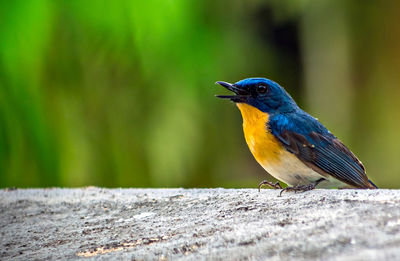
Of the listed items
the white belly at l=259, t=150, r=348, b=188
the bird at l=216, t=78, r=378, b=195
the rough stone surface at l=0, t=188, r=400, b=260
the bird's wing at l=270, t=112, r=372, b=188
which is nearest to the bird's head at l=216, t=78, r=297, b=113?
the bird at l=216, t=78, r=378, b=195

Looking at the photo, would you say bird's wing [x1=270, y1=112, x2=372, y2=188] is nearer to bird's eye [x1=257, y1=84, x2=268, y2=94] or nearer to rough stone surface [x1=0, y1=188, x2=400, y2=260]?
bird's eye [x1=257, y1=84, x2=268, y2=94]

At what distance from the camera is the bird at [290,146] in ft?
11.4

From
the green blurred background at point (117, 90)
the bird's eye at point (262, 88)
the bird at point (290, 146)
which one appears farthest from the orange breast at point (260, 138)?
the green blurred background at point (117, 90)

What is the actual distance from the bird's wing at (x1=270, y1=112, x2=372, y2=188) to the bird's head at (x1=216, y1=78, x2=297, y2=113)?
A: 0.13m

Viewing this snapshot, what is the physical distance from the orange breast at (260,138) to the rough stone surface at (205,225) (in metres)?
0.20

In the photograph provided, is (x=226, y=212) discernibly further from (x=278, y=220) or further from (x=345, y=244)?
(x=345, y=244)

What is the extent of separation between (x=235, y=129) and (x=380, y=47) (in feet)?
7.46

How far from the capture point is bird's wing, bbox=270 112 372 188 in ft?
11.5

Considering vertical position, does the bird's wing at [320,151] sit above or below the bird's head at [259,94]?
below

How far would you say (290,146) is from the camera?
3.51 meters

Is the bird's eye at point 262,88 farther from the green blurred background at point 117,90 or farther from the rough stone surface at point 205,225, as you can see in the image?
the green blurred background at point 117,90

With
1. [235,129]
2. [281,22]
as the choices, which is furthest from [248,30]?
[235,129]

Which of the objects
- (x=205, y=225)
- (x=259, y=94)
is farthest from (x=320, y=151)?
(x=205, y=225)

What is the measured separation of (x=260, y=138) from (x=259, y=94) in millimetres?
343
